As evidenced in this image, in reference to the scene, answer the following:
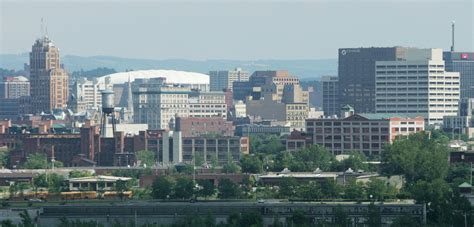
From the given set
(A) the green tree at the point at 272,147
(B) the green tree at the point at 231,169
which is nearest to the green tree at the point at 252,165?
(B) the green tree at the point at 231,169

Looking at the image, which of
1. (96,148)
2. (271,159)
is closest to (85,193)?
(271,159)

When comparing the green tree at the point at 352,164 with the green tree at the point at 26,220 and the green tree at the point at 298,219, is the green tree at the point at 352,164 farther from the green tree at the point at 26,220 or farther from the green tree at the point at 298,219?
the green tree at the point at 26,220

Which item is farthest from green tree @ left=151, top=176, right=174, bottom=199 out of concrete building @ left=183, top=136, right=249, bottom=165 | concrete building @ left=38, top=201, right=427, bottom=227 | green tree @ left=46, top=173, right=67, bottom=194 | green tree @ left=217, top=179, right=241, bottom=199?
concrete building @ left=183, top=136, right=249, bottom=165

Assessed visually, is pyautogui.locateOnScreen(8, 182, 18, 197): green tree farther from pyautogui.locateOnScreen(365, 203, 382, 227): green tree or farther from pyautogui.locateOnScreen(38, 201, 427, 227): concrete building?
pyautogui.locateOnScreen(365, 203, 382, 227): green tree

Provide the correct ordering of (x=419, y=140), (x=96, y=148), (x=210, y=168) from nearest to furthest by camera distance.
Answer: (x=419, y=140) → (x=210, y=168) → (x=96, y=148)

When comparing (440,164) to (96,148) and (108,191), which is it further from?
(96,148)

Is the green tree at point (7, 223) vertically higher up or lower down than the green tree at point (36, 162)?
higher up

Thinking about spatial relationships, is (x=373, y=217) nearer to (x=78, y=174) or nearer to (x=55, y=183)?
(x=55, y=183)
